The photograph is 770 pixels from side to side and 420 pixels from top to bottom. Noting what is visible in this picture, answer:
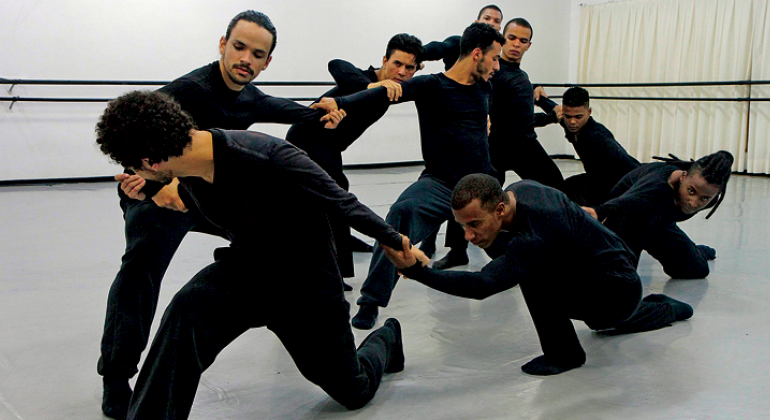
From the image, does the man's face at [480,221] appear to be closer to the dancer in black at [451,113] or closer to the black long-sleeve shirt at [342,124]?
the dancer in black at [451,113]

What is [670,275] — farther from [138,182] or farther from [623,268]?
[138,182]

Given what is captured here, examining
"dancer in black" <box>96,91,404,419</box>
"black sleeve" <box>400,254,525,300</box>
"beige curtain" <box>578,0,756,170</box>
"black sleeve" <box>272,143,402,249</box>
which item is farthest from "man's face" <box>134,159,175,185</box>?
"beige curtain" <box>578,0,756,170</box>

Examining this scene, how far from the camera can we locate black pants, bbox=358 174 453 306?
3023 mm

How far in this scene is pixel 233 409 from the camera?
2.20m

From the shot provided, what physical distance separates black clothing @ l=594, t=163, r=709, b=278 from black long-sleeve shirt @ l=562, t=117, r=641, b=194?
1.79ft

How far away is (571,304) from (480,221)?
0.56 meters

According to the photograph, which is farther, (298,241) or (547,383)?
(547,383)

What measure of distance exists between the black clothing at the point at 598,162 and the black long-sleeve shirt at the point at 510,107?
1.04 ft

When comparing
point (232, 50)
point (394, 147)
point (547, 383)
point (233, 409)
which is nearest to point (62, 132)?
point (394, 147)

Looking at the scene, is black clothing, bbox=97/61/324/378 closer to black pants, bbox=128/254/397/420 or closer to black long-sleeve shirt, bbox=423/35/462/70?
black pants, bbox=128/254/397/420

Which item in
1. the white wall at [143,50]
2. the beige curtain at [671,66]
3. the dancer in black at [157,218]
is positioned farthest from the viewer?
the beige curtain at [671,66]

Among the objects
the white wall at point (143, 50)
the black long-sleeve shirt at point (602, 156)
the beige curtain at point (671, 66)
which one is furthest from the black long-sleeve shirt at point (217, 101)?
the beige curtain at point (671, 66)

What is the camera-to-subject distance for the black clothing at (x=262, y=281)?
1.73 metres

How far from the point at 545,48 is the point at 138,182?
8.57 meters
